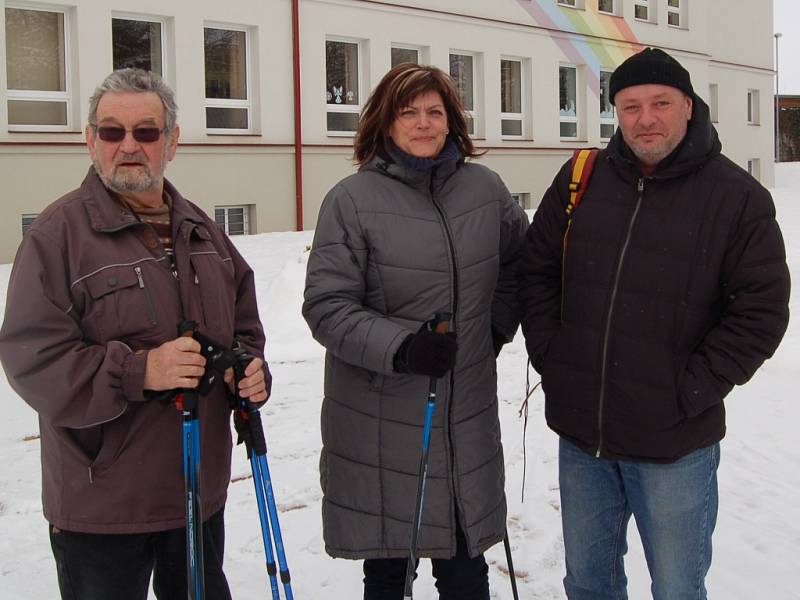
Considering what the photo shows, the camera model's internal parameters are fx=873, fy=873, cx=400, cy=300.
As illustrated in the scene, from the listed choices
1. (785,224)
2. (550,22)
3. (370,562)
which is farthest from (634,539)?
(550,22)

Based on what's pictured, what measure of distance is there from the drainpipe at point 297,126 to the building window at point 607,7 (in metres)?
8.60

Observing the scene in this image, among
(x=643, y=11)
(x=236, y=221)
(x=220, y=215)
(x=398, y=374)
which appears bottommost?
(x=398, y=374)

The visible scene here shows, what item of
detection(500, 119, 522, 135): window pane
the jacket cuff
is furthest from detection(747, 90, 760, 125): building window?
the jacket cuff

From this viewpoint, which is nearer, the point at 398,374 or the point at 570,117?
the point at 398,374

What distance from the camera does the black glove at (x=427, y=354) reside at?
2492mm

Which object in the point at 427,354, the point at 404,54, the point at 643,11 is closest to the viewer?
the point at 427,354

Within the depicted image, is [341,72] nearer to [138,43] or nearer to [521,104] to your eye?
[138,43]

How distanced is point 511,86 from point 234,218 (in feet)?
24.8

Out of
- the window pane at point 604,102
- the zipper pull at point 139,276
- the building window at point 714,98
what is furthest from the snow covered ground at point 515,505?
the building window at point 714,98

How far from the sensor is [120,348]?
225 cm

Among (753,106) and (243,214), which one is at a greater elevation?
(753,106)

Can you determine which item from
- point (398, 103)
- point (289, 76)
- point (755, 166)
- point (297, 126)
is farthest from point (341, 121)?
point (755, 166)

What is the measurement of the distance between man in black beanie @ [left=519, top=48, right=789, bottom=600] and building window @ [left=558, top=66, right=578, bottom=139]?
1818cm

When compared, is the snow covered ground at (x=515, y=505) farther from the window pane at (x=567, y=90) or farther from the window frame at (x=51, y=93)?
the window pane at (x=567, y=90)
